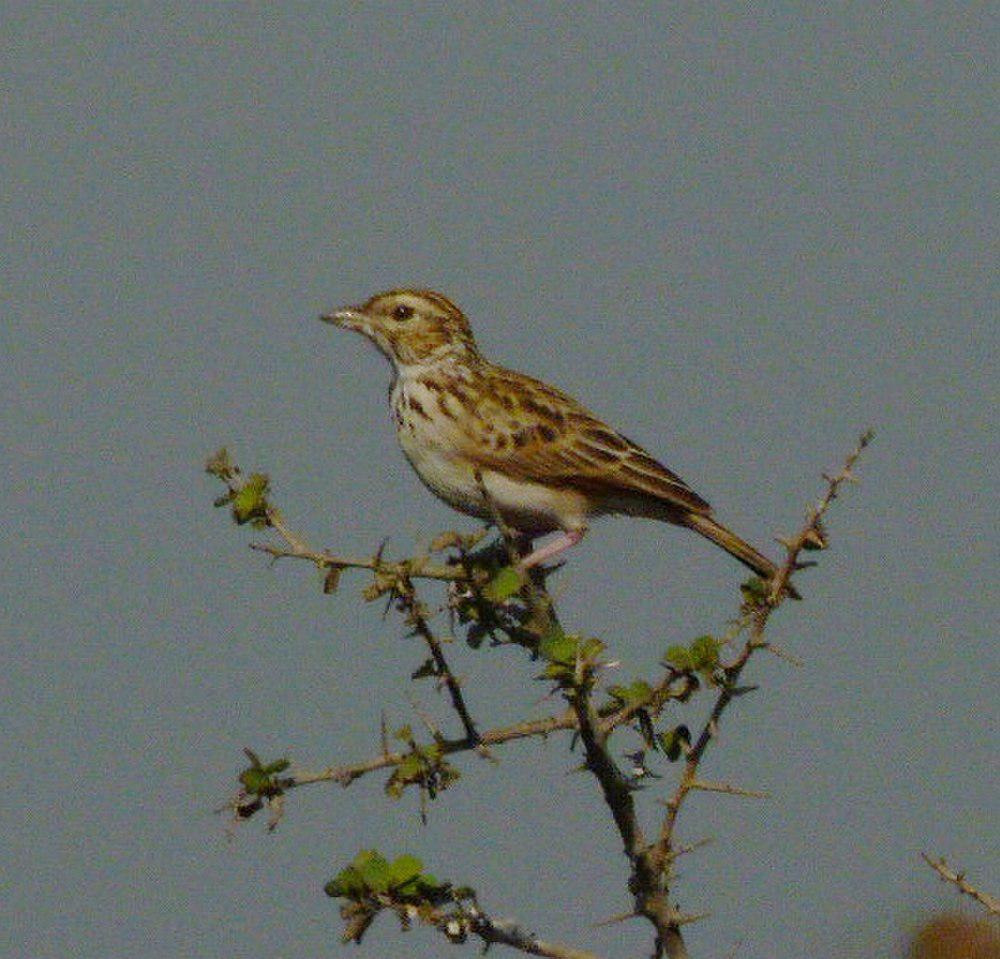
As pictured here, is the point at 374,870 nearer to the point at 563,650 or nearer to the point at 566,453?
the point at 563,650

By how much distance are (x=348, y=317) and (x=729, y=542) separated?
→ 239 centimetres

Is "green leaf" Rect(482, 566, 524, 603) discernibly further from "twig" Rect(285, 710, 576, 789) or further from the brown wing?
the brown wing

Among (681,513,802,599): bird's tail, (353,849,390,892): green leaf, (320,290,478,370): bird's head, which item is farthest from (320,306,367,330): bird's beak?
(353,849,390,892): green leaf

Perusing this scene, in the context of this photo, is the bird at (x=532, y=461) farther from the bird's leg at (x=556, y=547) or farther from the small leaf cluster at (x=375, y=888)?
the small leaf cluster at (x=375, y=888)

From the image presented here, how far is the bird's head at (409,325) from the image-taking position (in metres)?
9.70

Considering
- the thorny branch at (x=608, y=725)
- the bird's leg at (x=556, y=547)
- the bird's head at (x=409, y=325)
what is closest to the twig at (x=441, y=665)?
the thorny branch at (x=608, y=725)

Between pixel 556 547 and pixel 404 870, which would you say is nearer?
pixel 404 870

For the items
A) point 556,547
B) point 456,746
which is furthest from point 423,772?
point 556,547

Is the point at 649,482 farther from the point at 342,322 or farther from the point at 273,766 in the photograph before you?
the point at 273,766

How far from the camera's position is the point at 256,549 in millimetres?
5039

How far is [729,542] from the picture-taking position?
8516mm

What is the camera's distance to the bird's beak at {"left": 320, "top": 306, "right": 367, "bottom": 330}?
31.6ft

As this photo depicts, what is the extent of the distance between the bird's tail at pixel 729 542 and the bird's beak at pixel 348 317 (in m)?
2.11

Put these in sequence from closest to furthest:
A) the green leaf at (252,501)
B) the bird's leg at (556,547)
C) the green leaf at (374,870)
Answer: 1. the green leaf at (374,870)
2. the green leaf at (252,501)
3. the bird's leg at (556,547)
